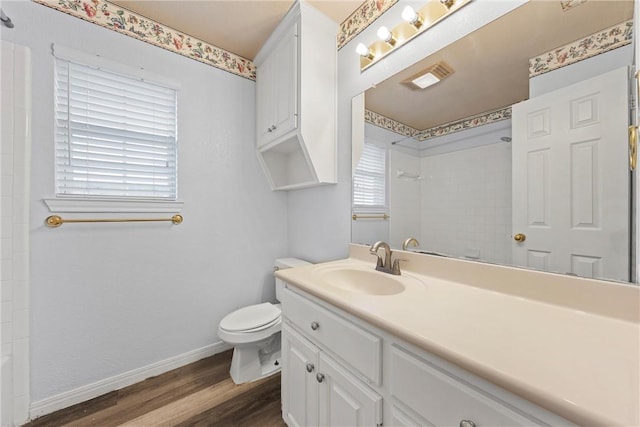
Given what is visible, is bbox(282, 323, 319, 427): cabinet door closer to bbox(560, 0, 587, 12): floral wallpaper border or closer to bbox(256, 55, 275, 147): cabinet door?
bbox(256, 55, 275, 147): cabinet door

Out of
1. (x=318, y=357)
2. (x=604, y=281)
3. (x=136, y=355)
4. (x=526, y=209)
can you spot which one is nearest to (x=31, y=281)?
(x=136, y=355)

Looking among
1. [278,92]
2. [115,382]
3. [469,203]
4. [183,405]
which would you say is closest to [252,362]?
[183,405]

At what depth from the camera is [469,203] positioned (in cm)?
111

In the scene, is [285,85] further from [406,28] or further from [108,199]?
[108,199]

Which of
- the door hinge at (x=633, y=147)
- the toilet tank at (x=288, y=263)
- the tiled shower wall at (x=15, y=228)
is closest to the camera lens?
the door hinge at (x=633, y=147)

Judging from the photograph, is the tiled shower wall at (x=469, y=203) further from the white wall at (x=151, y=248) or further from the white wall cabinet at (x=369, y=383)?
the white wall at (x=151, y=248)

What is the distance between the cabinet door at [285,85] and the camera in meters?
1.61

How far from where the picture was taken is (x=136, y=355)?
5.45 ft

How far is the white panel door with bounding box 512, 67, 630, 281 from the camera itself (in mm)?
778

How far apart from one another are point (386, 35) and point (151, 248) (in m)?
2.01

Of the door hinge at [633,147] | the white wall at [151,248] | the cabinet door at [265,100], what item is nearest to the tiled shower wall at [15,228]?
the white wall at [151,248]

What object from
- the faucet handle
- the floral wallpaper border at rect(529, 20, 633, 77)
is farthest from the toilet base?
the floral wallpaper border at rect(529, 20, 633, 77)

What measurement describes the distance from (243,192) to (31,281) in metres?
1.32

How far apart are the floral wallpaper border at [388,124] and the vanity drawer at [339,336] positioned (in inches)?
40.5
